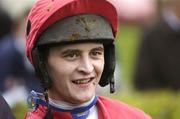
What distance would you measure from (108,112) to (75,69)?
0.51m

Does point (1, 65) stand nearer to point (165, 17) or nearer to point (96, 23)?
point (165, 17)

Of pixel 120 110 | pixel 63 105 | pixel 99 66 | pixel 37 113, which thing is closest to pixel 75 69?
pixel 99 66

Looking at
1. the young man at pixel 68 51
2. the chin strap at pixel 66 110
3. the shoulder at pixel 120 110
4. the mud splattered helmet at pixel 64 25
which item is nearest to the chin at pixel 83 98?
the young man at pixel 68 51

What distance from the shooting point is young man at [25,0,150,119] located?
24.9 ft

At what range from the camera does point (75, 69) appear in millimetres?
7582

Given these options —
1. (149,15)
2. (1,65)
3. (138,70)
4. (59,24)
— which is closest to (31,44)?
(59,24)

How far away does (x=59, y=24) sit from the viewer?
7629mm

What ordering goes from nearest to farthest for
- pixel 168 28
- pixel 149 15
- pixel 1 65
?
pixel 1 65
pixel 168 28
pixel 149 15

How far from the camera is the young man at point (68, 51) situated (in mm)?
7582

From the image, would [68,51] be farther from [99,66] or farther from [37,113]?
[37,113]

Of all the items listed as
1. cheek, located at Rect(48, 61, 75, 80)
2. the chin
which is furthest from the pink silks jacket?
cheek, located at Rect(48, 61, 75, 80)

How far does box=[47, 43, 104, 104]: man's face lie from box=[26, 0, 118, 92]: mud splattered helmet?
6 centimetres

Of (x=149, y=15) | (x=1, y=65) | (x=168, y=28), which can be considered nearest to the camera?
(x=1, y=65)

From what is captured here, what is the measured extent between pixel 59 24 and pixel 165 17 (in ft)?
18.5
